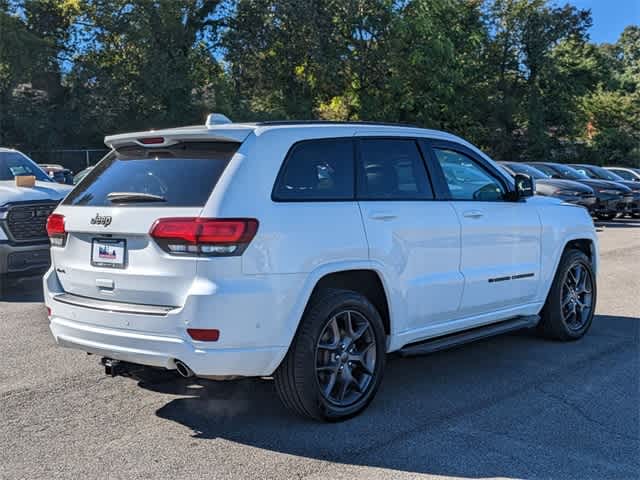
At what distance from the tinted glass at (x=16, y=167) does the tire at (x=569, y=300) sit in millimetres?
7249

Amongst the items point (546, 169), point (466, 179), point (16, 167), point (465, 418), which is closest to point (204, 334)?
point (465, 418)

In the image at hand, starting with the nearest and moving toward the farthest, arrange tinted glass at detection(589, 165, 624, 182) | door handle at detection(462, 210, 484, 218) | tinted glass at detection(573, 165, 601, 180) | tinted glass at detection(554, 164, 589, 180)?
1. door handle at detection(462, 210, 484, 218)
2. tinted glass at detection(554, 164, 589, 180)
3. tinted glass at detection(573, 165, 601, 180)
4. tinted glass at detection(589, 165, 624, 182)

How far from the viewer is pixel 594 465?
3.95 metres

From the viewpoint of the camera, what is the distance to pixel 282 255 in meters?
4.15

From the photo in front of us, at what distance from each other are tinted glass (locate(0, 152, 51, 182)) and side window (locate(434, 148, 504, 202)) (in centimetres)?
675

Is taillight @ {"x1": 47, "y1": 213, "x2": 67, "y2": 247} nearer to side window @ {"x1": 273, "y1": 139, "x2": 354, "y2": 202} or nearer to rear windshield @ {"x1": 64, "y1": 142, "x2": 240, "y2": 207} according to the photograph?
rear windshield @ {"x1": 64, "y1": 142, "x2": 240, "y2": 207}

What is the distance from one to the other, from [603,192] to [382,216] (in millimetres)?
17086

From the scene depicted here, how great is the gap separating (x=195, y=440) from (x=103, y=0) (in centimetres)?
2733

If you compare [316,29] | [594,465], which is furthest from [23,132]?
[594,465]

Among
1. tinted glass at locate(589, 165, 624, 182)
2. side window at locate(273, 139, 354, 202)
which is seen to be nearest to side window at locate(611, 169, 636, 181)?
tinted glass at locate(589, 165, 624, 182)

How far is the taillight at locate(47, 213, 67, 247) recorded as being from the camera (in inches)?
188

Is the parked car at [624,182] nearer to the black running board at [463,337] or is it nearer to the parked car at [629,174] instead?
the parked car at [629,174]

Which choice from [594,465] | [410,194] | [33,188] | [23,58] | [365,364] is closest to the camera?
[594,465]

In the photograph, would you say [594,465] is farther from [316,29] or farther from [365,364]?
[316,29]
